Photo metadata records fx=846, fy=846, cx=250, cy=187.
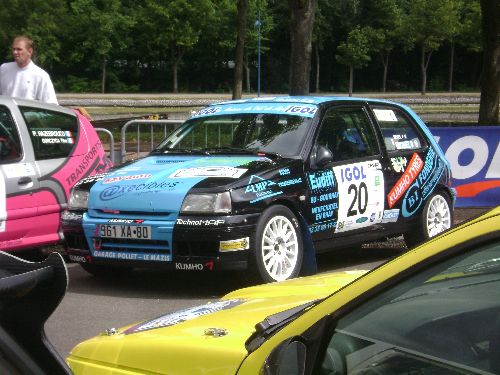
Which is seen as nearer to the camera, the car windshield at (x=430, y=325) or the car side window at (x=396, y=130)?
the car windshield at (x=430, y=325)

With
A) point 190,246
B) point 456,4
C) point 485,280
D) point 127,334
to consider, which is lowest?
point 190,246

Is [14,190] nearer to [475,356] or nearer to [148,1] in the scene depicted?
[475,356]

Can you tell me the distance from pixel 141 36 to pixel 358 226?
56.9 metres

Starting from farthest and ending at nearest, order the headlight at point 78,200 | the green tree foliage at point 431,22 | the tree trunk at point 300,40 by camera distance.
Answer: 1. the green tree foliage at point 431,22
2. the tree trunk at point 300,40
3. the headlight at point 78,200

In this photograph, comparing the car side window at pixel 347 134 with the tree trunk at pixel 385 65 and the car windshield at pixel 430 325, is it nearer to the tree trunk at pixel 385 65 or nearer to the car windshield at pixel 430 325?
the car windshield at pixel 430 325

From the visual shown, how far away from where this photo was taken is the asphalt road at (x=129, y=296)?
20.6ft

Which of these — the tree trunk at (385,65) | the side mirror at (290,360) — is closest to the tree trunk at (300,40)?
the side mirror at (290,360)

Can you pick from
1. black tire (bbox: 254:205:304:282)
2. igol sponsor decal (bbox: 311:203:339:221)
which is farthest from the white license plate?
igol sponsor decal (bbox: 311:203:339:221)

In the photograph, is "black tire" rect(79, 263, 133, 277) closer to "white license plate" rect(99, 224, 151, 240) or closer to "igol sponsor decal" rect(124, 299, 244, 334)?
"white license plate" rect(99, 224, 151, 240)

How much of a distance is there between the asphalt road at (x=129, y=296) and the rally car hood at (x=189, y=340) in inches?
105

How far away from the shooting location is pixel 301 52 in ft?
52.6

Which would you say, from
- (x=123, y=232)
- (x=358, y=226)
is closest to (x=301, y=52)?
(x=358, y=226)

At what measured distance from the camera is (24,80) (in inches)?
396

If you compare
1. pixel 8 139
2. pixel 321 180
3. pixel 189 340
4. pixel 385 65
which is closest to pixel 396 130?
pixel 321 180
